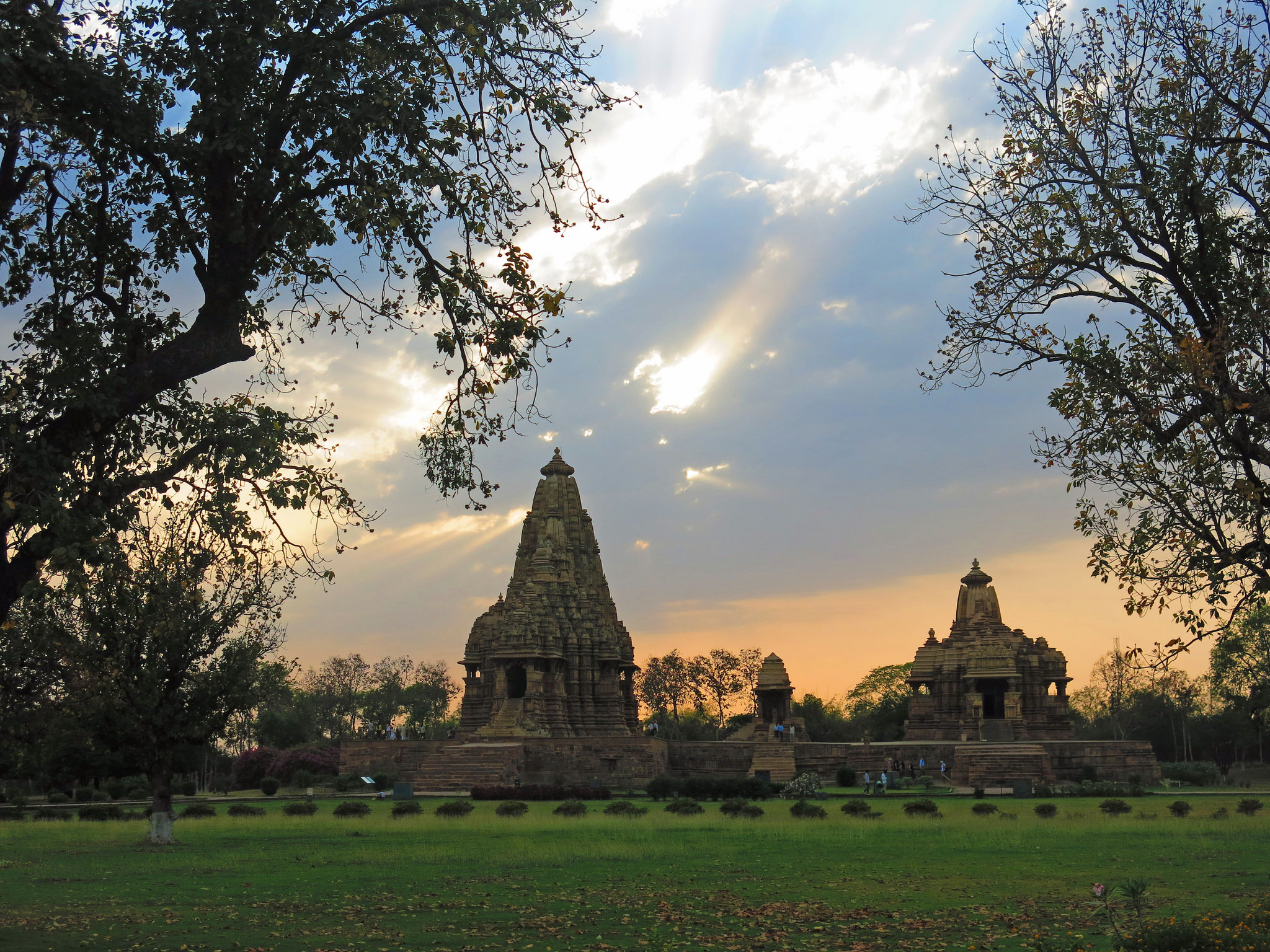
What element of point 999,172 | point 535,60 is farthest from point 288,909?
point 999,172

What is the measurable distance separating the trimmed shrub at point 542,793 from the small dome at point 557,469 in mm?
22417

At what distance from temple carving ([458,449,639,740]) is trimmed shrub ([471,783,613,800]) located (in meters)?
9.69

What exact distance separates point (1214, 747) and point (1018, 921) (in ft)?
230

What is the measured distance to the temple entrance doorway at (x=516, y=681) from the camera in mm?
51094

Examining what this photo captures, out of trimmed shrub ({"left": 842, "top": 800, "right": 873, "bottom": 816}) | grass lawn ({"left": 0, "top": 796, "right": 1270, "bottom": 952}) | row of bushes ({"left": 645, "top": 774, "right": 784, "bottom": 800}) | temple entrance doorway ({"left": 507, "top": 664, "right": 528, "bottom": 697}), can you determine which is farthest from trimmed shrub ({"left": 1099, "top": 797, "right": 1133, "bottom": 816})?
temple entrance doorway ({"left": 507, "top": 664, "right": 528, "bottom": 697})

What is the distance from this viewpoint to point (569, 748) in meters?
44.3

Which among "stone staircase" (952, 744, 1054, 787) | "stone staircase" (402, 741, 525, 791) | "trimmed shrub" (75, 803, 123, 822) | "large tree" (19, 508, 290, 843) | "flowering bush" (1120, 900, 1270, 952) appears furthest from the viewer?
"stone staircase" (952, 744, 1054, 787)

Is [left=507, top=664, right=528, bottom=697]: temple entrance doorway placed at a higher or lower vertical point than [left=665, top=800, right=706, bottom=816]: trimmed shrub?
higher

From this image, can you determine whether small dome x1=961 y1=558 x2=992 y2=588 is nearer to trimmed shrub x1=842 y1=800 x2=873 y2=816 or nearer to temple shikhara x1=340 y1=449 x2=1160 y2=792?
temple shikhara x1=340 y1=449 x2=1160 y2=792

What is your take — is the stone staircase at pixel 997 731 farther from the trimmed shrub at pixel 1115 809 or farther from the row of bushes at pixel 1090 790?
the trimmed shrub at pixel 1115 809

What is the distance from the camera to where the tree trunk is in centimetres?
2306

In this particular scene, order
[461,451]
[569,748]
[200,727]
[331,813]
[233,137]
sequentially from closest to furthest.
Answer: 1. [233,137]
2. [461,451]
3. [200,727]
4. [331,813]
5. [569,748]

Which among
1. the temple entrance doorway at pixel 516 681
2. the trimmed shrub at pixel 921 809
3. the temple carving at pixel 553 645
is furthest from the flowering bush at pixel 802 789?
the temple entrance doorway at pixel 516 681

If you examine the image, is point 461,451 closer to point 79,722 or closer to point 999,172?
point 999,172
